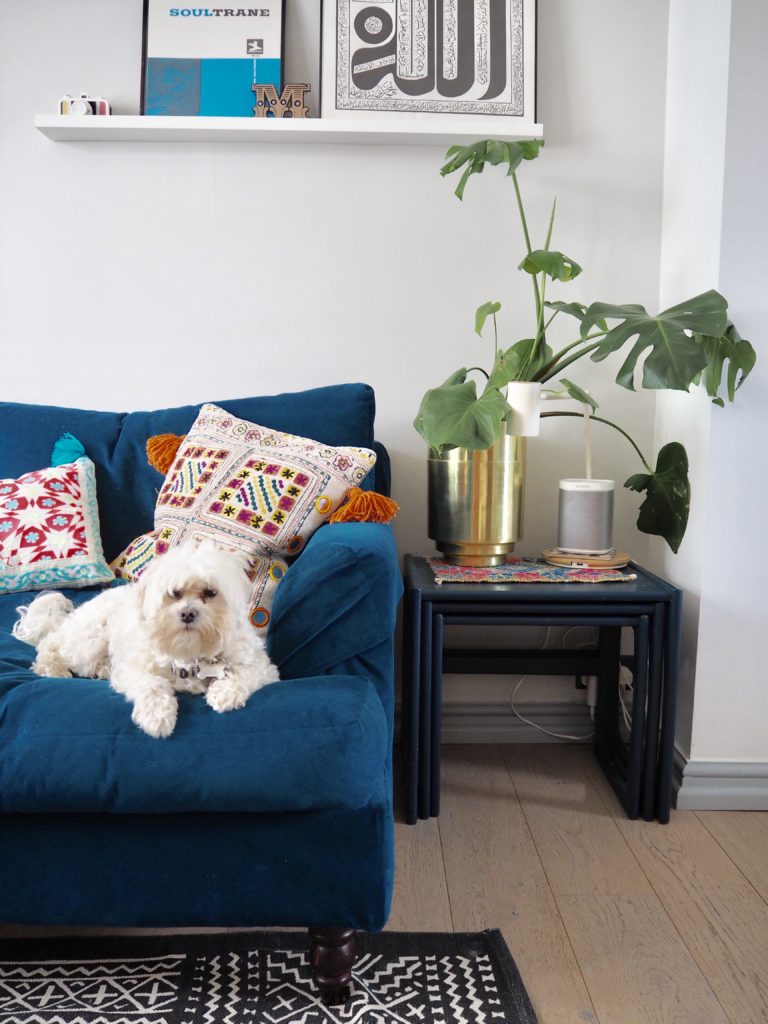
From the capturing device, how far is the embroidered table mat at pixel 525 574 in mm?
2129

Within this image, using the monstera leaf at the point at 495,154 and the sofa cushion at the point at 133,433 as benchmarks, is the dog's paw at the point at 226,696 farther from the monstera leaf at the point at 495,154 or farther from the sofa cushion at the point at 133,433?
the monstera leaf at the point at 495,154

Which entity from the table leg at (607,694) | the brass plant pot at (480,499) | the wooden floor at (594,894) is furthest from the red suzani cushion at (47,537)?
the table leg at (607,694)

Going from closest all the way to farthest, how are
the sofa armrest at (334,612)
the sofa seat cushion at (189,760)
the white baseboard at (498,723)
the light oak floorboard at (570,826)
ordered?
the sofa seat cushion at (189,760)
the sofa armrest at (334,612)
the light oak floorboard at (570,826)
the white baseboard at (498,723)

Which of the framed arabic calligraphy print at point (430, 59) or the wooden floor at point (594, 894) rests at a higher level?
the framed arabic calligraphy print at point (430, 59)

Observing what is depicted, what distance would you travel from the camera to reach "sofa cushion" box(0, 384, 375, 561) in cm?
222

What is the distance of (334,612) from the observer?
1563mm

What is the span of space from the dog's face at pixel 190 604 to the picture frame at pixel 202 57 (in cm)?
155

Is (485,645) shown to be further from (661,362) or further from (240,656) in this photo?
(240,656)

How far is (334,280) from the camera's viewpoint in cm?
253

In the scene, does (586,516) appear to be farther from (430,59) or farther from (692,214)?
(430,59)

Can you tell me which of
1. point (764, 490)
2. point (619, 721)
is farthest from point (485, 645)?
point (764, 490)

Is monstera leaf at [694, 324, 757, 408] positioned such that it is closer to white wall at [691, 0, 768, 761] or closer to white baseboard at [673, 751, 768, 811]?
white wall at [691, 0, 768, 761]

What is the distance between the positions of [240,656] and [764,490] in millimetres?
1392

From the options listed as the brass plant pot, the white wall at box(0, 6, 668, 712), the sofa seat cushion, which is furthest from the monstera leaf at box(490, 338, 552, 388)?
the sofa seat cushion
